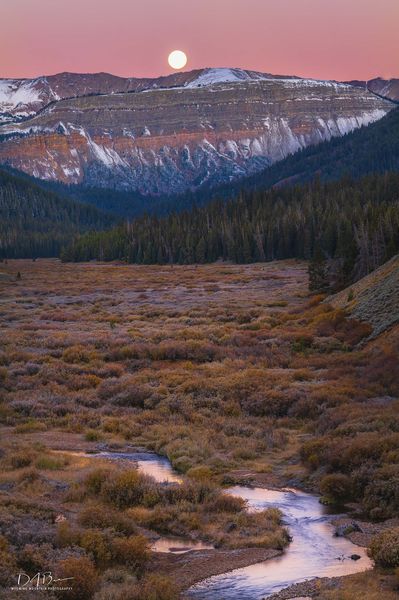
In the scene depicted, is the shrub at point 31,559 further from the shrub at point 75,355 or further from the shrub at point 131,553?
the shrub at point 75,355

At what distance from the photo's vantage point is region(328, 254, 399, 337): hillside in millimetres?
39125

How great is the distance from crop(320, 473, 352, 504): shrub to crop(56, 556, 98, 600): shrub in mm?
8029

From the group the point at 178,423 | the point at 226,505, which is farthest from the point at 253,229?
the point at 226,505

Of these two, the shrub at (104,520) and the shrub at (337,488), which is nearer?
the shrub at (104,520)

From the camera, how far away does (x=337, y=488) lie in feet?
61.9

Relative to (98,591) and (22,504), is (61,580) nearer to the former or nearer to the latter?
(98,591)

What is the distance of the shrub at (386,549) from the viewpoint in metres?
13.7

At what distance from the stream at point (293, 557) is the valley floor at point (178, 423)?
57cm

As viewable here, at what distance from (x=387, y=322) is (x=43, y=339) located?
2131 centimetres

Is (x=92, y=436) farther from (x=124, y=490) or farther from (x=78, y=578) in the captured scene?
(x=78, y=578)

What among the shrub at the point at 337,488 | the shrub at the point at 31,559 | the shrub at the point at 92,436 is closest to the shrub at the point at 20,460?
the shrub at the point at 92,436

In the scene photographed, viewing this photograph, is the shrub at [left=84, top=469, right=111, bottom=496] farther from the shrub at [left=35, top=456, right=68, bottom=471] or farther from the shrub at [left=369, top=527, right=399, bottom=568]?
the shrub at [left=369, top=527, right=399, bottom=568]

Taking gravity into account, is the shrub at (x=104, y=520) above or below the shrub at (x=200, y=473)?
above

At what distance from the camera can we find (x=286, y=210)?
14488cm
